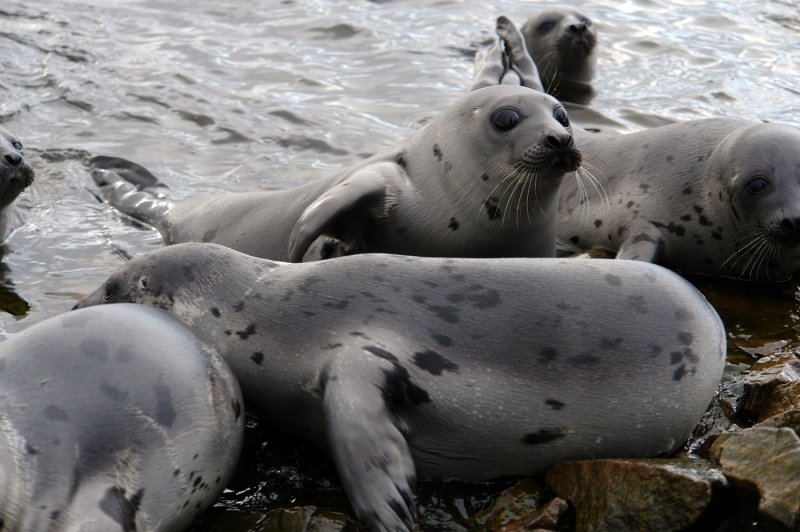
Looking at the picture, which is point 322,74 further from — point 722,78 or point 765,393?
point 765,393

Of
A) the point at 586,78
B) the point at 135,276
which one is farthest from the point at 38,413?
the point at 586,78

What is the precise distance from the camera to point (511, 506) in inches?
116

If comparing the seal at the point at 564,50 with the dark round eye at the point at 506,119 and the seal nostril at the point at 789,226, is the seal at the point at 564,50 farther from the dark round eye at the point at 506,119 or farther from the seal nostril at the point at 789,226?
the dark round eye at the point at 506,119

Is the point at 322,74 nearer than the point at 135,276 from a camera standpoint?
No

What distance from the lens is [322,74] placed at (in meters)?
8.41

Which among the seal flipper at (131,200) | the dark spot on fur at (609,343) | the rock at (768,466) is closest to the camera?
the rock at (768,466)

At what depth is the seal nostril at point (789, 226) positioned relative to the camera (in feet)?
14.9

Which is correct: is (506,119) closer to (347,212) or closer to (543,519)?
(347,212)

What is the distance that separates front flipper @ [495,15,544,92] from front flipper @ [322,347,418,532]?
3.66m

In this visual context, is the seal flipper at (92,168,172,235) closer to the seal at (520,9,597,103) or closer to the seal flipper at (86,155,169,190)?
the seal flipper at (86,155,169,190)

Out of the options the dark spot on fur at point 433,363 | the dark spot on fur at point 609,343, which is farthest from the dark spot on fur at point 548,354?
the dark spot on fur at point 433,363

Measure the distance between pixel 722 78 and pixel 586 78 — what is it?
3.91ft

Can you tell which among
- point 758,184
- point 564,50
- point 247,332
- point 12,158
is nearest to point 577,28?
point 564,50

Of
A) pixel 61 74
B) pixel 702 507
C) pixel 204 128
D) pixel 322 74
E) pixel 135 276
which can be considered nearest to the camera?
pixel 702 507
